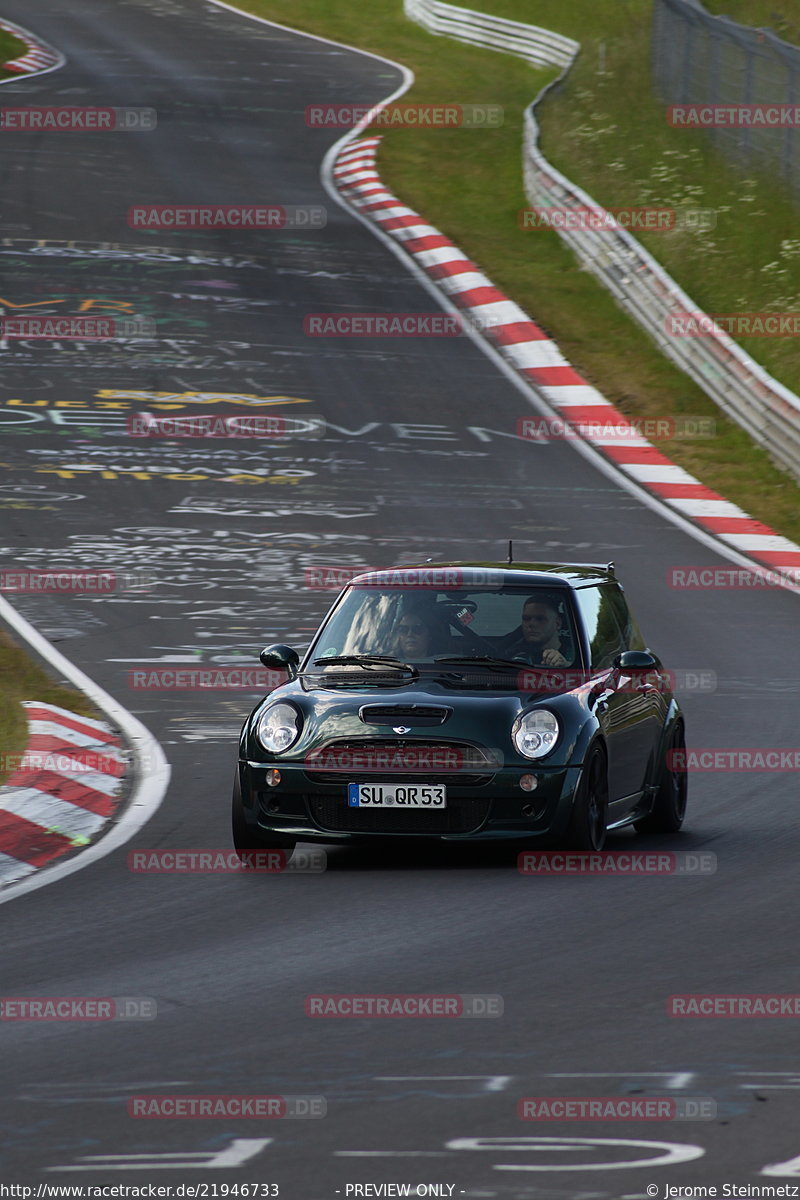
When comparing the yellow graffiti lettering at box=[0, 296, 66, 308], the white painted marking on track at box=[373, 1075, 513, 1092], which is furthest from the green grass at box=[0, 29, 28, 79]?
the white painted marking on track at box=[373, 1075, 513, 1092]

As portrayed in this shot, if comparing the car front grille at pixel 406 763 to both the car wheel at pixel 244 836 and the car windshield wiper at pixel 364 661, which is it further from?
the car windshield wiper at pixel 364 661

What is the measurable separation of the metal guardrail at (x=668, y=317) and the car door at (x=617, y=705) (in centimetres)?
1097

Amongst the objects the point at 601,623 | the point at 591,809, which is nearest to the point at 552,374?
the point at 601,623

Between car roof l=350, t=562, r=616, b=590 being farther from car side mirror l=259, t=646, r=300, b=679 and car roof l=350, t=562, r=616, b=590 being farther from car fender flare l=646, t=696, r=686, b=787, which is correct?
car fender flare l=646, t=696, r=686, b=787

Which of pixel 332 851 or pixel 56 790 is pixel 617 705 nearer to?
pixel 332 851

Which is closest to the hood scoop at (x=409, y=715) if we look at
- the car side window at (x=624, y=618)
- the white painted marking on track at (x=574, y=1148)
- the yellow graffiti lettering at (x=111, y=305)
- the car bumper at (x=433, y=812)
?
the car bumper at (x=433, y=812)

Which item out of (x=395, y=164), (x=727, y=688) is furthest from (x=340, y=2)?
(x=727, y=688)

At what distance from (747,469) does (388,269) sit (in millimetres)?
9111

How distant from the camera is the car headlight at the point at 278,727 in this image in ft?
32.4

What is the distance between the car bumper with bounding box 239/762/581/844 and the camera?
31.7ft

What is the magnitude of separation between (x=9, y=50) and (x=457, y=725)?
135 feet

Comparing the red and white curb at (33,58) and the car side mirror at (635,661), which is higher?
the car side mirror at (635,661)

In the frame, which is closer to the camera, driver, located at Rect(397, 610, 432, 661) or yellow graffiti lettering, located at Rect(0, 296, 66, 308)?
driver, located at Rect(397, 610, 432, 661)

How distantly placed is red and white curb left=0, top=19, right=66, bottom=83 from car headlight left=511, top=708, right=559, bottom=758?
3689cm
